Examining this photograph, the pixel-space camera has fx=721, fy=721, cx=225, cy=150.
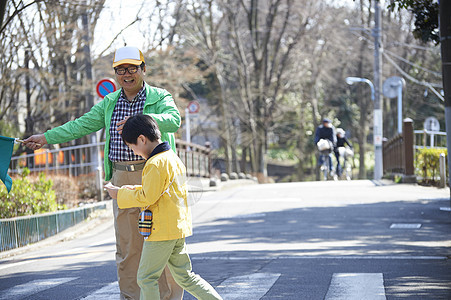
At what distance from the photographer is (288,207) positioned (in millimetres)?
16188

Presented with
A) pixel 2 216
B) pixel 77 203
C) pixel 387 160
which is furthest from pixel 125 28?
pixel 387 160

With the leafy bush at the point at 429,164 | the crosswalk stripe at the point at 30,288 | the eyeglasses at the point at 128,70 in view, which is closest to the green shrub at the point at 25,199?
the crosswalk stripe at the point at 30,288

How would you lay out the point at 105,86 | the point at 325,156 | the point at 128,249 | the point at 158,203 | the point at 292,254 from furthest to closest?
1. the point at 325,156
2. the point at 105,86
3. the point at 292,254
4. the point at 128,249
5. the point at 158,203

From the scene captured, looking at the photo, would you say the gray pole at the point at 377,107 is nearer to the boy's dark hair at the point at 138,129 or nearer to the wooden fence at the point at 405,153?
the wooden fence at the point at 405,153

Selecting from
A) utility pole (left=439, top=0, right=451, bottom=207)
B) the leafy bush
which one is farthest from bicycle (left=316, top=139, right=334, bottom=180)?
utility pole (left=439, top=0, right=451, bottom=207)

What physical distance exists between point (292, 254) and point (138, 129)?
5.15 m

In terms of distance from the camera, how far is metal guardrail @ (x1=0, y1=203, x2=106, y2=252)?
11.4 meters

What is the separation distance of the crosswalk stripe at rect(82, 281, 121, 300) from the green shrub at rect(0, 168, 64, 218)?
5167mm

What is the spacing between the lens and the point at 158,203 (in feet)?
16.1

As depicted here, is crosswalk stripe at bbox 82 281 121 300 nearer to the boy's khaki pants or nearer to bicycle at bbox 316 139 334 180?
the boy's khaki pants

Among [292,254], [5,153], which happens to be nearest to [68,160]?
[292,254]

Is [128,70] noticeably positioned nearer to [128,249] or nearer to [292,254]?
[128,249]

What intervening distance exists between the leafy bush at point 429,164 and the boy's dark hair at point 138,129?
53.7 feet

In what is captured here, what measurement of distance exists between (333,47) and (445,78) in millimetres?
35723
